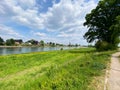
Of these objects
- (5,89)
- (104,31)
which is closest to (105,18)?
(104,31)

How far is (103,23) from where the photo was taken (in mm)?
42781

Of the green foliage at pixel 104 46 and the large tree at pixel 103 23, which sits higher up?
the large tree at pixel 103 23

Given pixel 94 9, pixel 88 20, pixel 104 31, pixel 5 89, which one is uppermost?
pixel 94 9

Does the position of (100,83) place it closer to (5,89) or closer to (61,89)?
(61,89)

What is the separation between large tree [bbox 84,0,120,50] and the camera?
135 ft

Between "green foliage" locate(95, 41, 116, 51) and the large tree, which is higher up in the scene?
the large tree

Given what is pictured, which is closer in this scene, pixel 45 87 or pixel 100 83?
pixel 45 87

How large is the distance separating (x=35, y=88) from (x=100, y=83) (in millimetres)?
3138

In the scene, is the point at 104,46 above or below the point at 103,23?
below

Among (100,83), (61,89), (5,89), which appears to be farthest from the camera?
(5,89)

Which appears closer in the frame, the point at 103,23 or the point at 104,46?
the point at 104,46

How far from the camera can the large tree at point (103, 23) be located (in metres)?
41.2

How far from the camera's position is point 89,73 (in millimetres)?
10758

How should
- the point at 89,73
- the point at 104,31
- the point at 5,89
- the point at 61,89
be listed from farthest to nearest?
1. the point at 104,31
2. the point at 89,73
3. the point at 5,89
4. the point at 61,89
